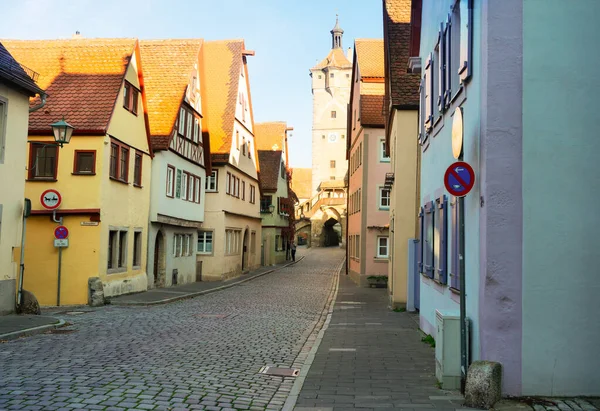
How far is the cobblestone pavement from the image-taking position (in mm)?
7117

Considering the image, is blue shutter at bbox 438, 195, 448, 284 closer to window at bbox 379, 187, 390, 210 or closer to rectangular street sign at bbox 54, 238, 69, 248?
rectangular street sign at bbox 54, 238, 69, 248

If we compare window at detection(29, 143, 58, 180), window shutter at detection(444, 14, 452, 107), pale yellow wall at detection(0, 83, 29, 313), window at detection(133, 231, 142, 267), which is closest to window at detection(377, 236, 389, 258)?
window at detection(133, 231, 142, 267)

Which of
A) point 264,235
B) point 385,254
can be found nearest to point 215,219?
point 385,254

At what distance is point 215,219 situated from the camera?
3366cm

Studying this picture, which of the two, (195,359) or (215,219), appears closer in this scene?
(195,359)

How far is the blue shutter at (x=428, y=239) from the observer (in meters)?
12.0

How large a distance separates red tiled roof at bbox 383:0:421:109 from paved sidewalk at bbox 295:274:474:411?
7.48 meters

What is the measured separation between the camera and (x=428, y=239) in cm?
1260

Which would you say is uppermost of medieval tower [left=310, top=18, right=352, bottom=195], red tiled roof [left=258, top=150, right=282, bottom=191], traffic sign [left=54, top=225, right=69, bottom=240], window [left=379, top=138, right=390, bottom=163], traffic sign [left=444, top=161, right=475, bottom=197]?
medieval tower [left=310, top=18, right=352, bottom=195]

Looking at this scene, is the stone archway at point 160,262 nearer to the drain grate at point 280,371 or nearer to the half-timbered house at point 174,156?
the half-timbered house at point 174,156

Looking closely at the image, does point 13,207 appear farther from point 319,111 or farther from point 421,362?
point 319,111

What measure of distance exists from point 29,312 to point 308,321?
22.6 ft

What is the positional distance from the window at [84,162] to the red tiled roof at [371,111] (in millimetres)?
15427

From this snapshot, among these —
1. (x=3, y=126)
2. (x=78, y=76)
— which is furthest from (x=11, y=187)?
(x=78, y=76)
